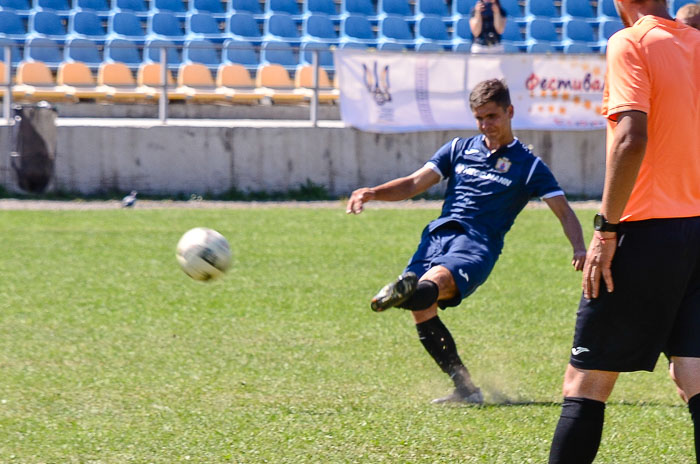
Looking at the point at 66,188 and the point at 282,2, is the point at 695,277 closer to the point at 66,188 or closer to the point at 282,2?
the point at 66,188

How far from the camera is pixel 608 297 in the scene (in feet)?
12.2

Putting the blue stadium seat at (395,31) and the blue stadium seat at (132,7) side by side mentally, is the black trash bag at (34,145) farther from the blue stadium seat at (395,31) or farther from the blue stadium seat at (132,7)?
the blue stadium seat at (395,31)

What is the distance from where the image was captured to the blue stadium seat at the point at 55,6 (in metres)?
20.0

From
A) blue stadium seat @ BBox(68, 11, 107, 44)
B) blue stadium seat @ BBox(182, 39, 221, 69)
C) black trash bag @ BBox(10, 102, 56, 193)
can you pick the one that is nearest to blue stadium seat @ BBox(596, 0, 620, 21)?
blue stadium seat @ BBox(182, 39, 221, 69)

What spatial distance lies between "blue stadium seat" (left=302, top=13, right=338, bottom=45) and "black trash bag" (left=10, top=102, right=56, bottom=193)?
6408mm

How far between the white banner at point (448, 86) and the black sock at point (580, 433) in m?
12.3

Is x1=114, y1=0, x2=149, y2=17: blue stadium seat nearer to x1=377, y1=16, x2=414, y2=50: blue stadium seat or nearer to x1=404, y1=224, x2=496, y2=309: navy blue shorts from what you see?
x1=377, y1=16, x2=414, y2=50: blue stadium seat

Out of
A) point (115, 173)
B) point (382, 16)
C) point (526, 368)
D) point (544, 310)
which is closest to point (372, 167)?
point (115, 173)

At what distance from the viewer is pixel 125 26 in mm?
19781

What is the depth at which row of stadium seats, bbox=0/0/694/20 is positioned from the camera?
2027 cm

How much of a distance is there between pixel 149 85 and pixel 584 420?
1404 centimetres

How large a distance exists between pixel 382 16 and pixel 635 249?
1768cm

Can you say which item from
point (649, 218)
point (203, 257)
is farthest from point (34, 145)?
point (649, 218)

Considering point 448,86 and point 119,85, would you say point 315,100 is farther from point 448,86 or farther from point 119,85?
point 119,85
